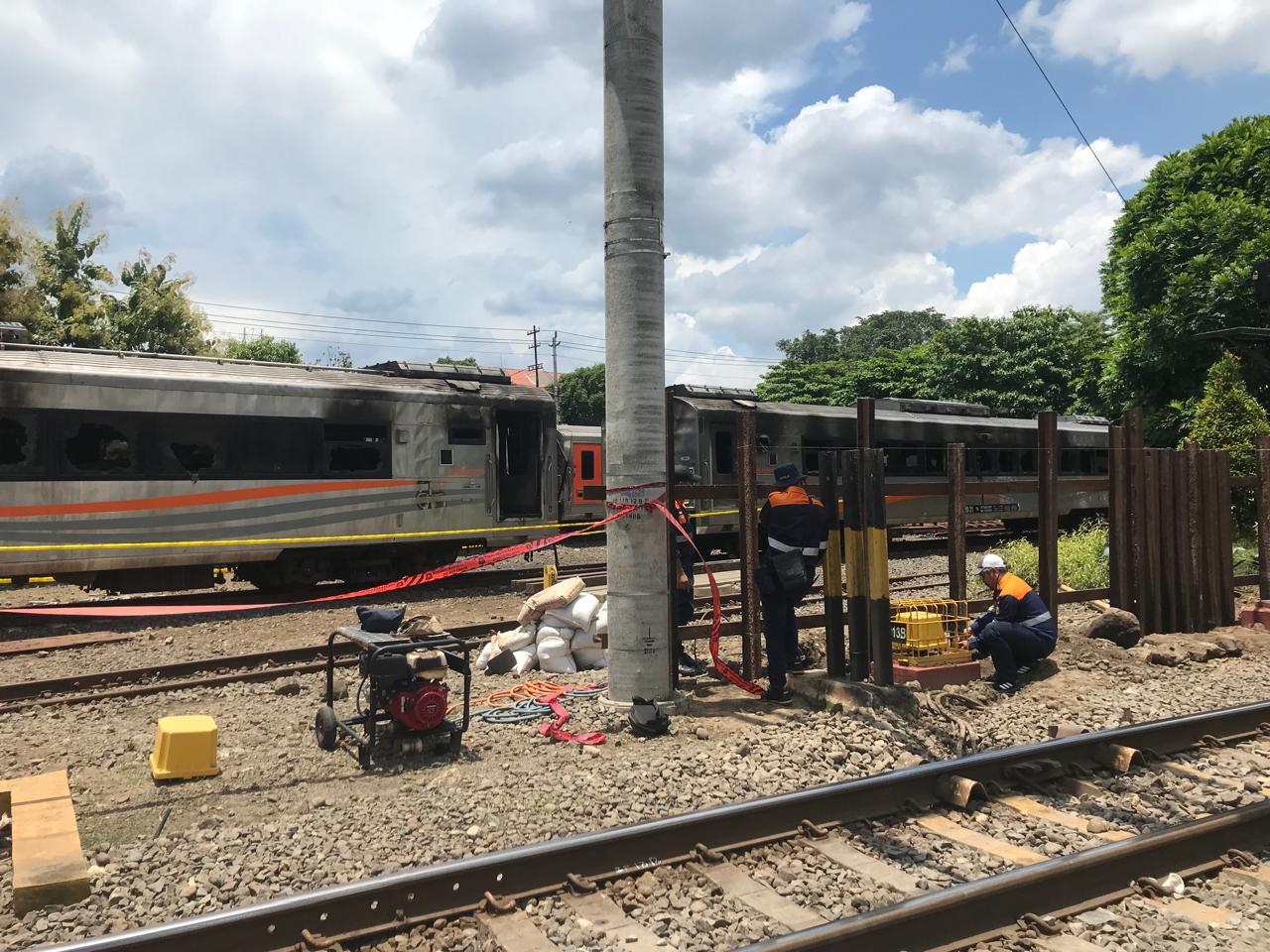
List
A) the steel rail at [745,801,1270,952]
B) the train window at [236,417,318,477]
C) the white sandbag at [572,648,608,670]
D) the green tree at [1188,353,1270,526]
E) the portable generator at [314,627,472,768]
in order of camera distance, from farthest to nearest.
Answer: the green tree at [1188,353,1270,526] → the train window at [236,417,318,477] → the white sandbag at [572,648,608,670] → the portable generator at [314,627,472,768] → the steel rail at [745,801,1270,952]

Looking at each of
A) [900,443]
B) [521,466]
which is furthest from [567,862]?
[900,443]

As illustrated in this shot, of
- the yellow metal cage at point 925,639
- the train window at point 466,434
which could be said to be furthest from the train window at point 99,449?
the yellow metal cage at point 925,639

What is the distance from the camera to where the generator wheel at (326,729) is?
619 cm

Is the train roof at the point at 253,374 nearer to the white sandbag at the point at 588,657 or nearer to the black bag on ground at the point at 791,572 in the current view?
the white sandbag at the point at 588,657

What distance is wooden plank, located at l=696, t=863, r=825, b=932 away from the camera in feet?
12.3

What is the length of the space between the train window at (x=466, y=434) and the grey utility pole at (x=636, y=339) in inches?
317

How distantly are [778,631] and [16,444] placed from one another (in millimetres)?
9460

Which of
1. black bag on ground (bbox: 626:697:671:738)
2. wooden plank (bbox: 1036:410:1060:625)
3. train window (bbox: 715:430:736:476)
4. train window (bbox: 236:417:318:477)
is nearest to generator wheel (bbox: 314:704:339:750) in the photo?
black bag on ground (bbox: 626:697:671:738)

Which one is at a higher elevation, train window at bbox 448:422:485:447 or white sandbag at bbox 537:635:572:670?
train window at bbox 448:422:485:447

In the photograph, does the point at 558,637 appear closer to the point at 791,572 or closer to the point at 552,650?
the point at 552,650

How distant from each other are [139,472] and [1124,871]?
38.5 ft

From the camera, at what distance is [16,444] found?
11.3 metres

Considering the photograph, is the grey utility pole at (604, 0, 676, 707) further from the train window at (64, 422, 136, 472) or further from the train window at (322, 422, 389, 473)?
the train window at (64, 422, 136, 472)

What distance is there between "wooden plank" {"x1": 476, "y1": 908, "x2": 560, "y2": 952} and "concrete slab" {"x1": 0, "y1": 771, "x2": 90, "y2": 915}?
1.73m
